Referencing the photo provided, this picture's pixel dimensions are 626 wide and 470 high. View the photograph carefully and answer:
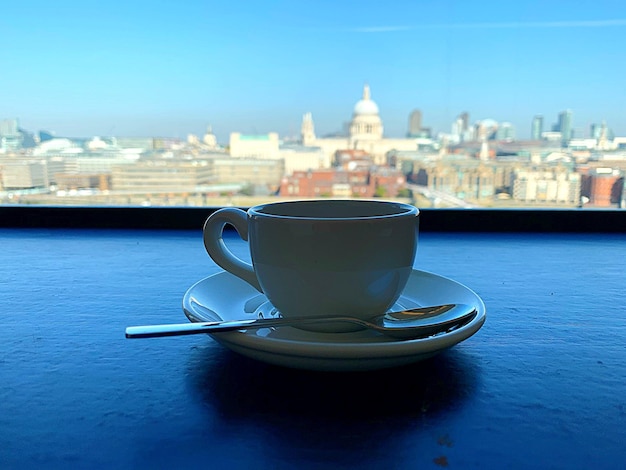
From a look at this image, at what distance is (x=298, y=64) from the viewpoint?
393cm

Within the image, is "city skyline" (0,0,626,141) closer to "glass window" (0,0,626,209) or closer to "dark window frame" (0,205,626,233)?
"glass window" (0,0,626,209)

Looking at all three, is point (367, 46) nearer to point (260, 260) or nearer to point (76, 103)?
point (76, 103)

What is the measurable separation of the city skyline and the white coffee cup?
3.85ft

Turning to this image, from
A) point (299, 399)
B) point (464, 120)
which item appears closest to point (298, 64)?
point (464, 120)

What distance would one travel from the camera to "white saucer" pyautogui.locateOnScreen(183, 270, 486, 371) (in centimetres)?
20

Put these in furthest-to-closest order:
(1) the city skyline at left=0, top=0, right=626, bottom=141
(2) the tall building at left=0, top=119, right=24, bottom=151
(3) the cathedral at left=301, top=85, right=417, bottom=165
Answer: (3) the cathedral at left=301, top=85, right=417, bottom=165 < (1) the city skyline at left=0, top=0, right=626, bottom=141 < (2) the tall building at left=0, top=119, right=24, bottom=151

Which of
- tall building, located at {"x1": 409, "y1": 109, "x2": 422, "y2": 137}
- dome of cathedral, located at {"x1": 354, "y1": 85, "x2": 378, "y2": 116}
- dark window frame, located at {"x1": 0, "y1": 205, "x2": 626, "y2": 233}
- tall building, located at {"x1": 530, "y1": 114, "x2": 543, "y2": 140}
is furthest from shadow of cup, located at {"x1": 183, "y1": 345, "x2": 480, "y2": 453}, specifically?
tall building, located at {"x1": 409, "y1": 109, "x2": 422, "y2": 137}

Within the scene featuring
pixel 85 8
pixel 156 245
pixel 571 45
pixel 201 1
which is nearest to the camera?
pixel 156 245

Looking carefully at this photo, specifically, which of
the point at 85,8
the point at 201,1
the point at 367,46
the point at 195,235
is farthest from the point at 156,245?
the point at 201,1

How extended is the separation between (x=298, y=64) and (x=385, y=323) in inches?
155

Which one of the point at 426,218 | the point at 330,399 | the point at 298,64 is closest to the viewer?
the point at 330,399

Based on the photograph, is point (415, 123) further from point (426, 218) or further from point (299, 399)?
point (299, 399)

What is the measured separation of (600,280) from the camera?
0.45 meters

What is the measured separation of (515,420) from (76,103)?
10.2 feet
